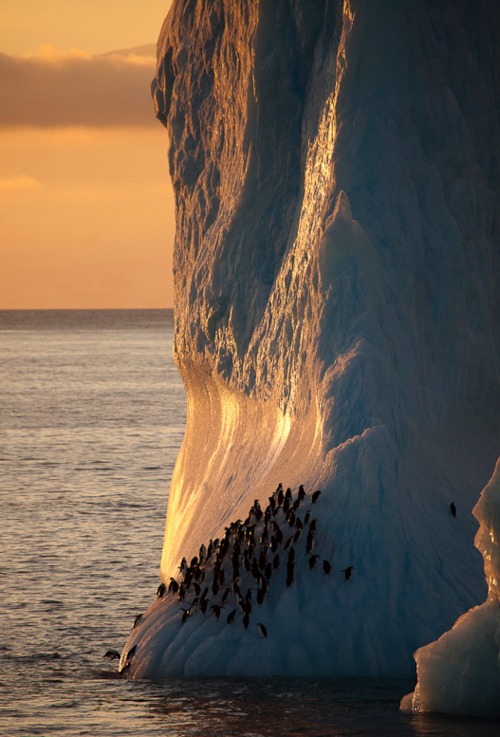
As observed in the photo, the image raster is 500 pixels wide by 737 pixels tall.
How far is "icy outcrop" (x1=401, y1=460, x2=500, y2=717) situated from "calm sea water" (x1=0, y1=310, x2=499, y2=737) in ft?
0.75

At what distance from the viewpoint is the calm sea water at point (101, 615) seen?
13.5 metres

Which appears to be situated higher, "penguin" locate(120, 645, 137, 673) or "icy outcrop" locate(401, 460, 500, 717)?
"icy outcrop" locate(401, 460, 500, 717)

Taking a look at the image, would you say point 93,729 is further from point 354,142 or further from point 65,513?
point 65,513

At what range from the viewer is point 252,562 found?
16.0 m

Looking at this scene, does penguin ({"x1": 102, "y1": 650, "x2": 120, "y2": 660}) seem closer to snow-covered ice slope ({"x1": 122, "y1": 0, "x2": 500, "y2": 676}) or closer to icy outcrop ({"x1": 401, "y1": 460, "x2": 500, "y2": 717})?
snow-covered ice slope ({"x1": 122, "y1": 0, "x2": 500, "y2": 676})

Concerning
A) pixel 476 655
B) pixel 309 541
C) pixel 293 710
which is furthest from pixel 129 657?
pixel 476 655

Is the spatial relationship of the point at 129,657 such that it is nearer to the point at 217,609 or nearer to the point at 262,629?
the point at 217,609

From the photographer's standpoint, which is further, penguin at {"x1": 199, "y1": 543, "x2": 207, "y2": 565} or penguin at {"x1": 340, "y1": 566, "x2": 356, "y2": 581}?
penguin at {"x1": 199, "y1": 543, "x2": 207, "y2": 565}

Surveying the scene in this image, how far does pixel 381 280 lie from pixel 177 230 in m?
7.04

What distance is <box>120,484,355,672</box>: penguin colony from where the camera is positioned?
612 inches

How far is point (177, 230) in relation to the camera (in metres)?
23.4

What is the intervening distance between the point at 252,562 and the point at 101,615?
4995 mm

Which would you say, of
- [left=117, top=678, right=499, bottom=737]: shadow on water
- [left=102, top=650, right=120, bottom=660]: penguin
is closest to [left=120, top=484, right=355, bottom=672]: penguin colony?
[left=117, top=678, right=499, bottom=737]: shadow on water

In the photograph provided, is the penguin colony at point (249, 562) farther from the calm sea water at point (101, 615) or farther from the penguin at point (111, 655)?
the penguin at point (111, 655)
